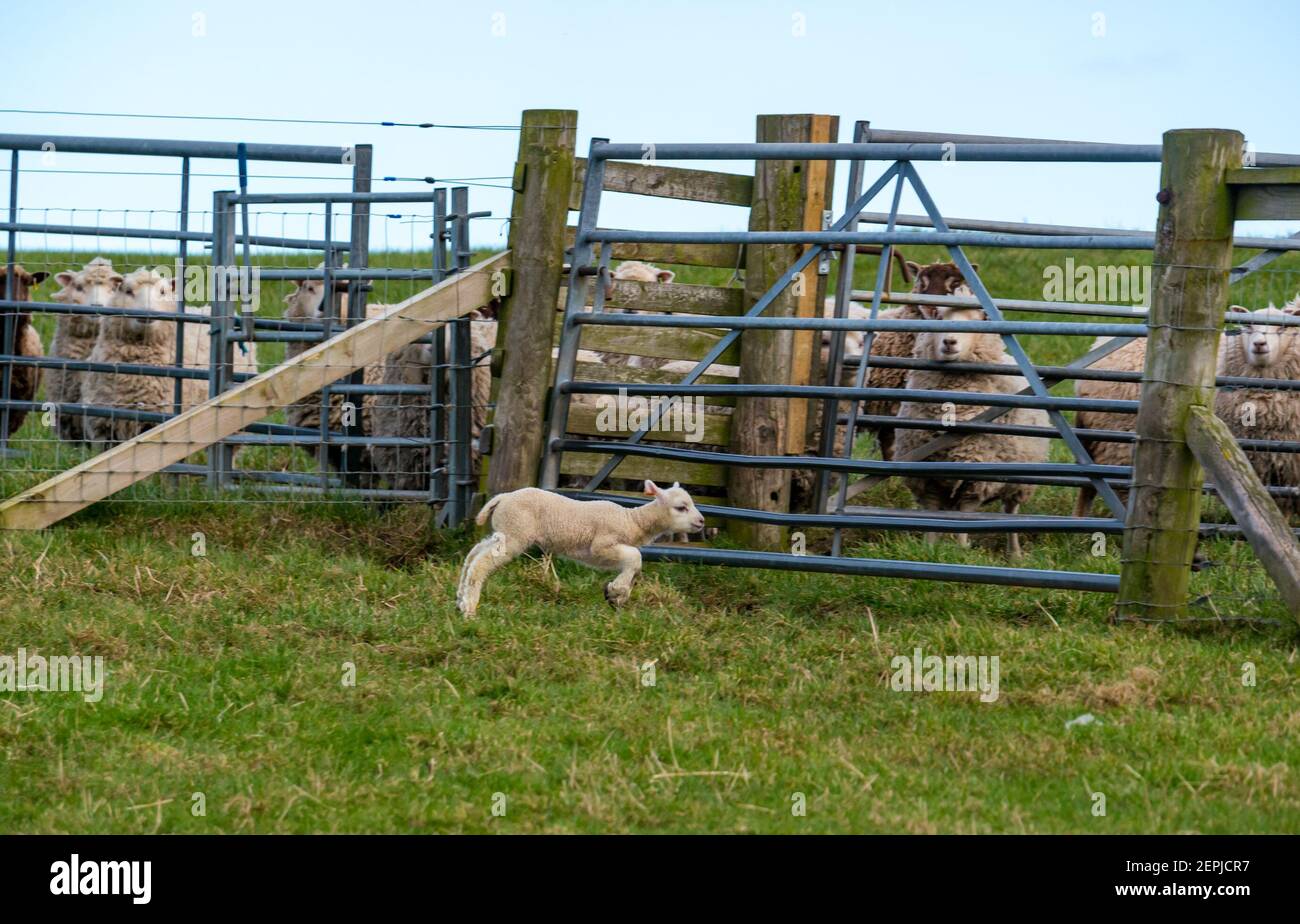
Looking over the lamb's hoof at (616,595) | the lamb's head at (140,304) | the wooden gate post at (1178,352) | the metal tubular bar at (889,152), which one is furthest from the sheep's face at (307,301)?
the wooden gate post at (1178,352)

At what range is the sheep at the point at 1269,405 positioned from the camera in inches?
390

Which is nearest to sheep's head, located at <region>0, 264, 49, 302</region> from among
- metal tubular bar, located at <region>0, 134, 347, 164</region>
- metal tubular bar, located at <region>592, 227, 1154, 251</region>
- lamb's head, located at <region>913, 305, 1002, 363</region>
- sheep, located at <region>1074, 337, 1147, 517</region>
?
metal tubular bar, located at <region>0, 134, 347, 164</region>

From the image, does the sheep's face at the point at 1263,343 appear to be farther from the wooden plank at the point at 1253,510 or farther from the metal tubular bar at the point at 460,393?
the metal tubular bar at the point at 460,393

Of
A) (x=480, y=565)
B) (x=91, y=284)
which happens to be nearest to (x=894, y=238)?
(x=480, y=565)

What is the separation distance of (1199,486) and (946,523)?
1.30m

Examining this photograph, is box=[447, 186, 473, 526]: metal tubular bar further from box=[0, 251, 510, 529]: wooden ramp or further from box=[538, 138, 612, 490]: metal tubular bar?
box=[0, 251, 510, 529]: wooden ramp

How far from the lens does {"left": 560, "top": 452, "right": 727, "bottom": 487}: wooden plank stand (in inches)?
329

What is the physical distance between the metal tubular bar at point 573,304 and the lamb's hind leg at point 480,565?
4.56 feet

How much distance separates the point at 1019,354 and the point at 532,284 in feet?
8.63

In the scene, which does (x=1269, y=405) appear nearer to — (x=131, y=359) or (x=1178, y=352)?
(x=1178, y=352)

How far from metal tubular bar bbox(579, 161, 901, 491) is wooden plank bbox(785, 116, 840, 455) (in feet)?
0.91

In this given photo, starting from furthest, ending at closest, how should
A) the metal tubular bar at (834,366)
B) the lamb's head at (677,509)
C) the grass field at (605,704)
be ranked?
the metal tubular bar at (834,366) < the lamb's head at (677,509) < the grass field at (605,704)

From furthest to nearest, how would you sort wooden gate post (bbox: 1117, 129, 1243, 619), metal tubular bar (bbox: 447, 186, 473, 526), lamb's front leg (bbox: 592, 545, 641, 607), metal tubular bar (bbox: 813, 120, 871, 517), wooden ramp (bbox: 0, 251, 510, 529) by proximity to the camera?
metal tubular bar (bbox: 447, 186, 473, 526) < metal tubular bar (bbox: 813, 120, 871, 517) < wooden ramp (bbox: 0, 251, 510, 529) < lamb's front leg (bbox: 592, 545, 641, 607) < wooden gate post (bbox: 1117, 129, 1243, 619)

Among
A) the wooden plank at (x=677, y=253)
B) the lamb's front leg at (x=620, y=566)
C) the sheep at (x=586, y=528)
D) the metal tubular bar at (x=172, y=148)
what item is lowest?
the lamb's front leg at (x=620, y=566)
